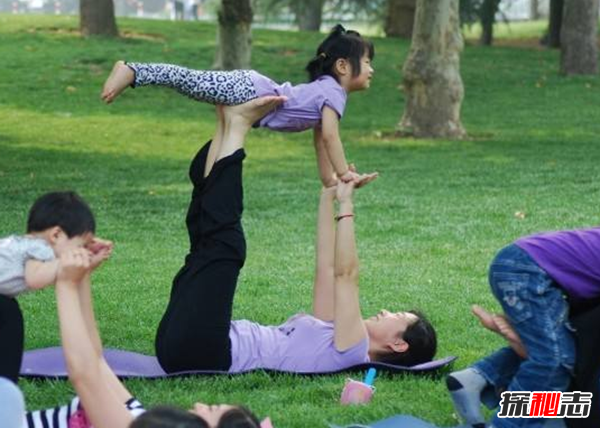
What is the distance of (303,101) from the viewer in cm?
649

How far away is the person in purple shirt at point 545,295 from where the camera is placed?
488cm

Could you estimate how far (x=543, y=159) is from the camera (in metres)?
15.4

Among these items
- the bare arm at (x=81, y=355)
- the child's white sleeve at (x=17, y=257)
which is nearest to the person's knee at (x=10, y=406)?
the bare arm at (x=81, y=355)

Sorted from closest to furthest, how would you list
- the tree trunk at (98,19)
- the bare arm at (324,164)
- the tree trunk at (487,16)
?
the bare arm at (324,164)
the tree trunk at (98,19)
the tree trunk at (487,16)

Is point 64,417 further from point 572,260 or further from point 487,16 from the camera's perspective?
point 487,16

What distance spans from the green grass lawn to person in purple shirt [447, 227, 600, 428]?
0.66 meters

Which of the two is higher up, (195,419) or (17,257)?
(17,257)

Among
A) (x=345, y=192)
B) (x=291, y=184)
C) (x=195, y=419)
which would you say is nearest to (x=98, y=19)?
(x=291, y=184)

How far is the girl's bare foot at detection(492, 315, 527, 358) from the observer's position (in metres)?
5.11

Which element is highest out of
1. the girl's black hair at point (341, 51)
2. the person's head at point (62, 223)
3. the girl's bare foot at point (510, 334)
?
the girl's black hair at point (341, 51)

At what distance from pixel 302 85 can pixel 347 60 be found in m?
0.26

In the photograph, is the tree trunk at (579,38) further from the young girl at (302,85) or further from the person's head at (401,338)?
the person's head at (401,338)

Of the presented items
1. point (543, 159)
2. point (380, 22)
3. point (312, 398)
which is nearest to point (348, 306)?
point (312, 398)

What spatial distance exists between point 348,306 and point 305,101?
44.1 inches
